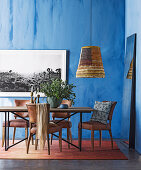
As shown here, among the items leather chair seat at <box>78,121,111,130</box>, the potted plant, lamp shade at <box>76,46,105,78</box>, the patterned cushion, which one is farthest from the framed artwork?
leather chair seat at <box>78,121,111,130</box>

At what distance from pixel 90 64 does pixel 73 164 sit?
1809mm

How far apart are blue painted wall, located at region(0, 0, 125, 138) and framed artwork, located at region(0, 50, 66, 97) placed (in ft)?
0.67

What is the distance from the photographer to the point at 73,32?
6.45m

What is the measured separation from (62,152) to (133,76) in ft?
7.00

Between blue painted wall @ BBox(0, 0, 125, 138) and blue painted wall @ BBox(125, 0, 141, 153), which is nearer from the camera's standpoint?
blue painted wall @ BBox(125, 0, 141, 153)

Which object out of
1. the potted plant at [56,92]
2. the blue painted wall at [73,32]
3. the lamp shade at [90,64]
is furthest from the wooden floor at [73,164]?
the blue painted wall at [73,32]

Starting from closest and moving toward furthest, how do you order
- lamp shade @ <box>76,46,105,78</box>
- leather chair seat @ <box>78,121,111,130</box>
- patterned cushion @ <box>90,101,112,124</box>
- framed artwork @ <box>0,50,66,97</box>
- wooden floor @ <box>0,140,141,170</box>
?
wooden floor @ <box>0,140,141,170</box>
lamp shade @ <box>76,46,105,78</box>
leather chair seat @ <box>78,121,111,130</box>
patterned cushion @ <box>90,101,112,124</box>
framed artwork @ <box>0,50,66,97</box>

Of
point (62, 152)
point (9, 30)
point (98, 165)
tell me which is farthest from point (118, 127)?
point (9, 30)

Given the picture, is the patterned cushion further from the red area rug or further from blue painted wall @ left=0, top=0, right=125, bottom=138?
blue painted wall @ left=0, top=0, right=125, bottom=138

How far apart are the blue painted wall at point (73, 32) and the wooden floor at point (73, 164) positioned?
2207mm

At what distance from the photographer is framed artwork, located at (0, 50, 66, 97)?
641 centimetres

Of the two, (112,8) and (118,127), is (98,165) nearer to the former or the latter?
(118,127)

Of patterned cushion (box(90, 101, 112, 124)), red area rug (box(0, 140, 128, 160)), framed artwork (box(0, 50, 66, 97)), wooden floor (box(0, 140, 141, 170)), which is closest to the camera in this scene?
wooden floor (box(0, 140, 141, 170))

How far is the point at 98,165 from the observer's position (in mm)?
4047
